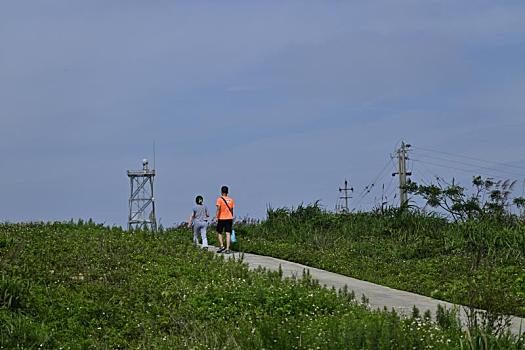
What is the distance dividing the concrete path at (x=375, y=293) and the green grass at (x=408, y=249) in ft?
1.17

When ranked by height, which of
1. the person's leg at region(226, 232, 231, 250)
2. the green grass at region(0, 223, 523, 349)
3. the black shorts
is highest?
the black shorts

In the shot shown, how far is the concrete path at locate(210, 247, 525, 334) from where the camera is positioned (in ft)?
45.3

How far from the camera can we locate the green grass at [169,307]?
899cm

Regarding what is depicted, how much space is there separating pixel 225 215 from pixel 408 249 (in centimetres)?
505

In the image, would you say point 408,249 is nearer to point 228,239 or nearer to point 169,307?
point 228,239

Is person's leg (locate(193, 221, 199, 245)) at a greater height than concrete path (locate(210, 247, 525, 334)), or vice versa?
person's leg (locate(193, 221, 199, 245))

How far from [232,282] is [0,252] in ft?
14.4

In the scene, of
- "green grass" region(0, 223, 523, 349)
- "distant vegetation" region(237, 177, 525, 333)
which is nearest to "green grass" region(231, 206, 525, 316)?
"distant vegetation" region(237, 177, 525, 333)

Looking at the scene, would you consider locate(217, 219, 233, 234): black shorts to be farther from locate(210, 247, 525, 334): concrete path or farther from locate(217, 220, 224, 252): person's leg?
locate(210, 247, 525, 334): concrete path

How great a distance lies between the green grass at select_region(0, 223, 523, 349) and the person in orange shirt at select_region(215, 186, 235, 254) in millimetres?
1781

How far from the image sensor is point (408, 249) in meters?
21.9

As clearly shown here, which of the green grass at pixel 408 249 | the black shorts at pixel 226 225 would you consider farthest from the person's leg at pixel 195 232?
the green grass at pixel 408 249

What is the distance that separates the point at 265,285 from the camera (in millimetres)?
13594

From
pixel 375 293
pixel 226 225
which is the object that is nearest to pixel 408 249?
pixel 226 225
